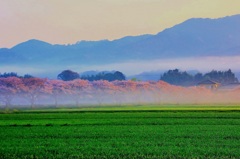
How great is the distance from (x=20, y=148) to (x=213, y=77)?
114m

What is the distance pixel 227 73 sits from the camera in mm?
131625

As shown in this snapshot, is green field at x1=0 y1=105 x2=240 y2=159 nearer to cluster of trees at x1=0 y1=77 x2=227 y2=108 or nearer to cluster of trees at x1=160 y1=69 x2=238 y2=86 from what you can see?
cluster of trees at x1=0 y1=77 x2=227 y2=108

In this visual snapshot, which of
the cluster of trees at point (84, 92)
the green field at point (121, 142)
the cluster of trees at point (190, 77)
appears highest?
the cluster of trees at point (190, 77)

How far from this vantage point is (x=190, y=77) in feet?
433

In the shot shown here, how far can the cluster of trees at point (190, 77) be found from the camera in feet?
423

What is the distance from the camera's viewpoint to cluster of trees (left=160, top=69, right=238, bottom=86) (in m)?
129

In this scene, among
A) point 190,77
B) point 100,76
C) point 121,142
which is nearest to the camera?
point 121,142

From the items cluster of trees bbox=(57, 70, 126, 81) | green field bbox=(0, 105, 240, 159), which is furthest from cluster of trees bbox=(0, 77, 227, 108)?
green field bbox=(0, 105, 240, 159)

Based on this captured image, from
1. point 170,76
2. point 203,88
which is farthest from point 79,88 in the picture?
point 170,76

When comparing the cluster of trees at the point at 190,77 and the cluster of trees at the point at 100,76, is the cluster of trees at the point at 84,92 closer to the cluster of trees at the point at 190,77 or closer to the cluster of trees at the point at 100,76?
the cluster of trees at the point at 100,76

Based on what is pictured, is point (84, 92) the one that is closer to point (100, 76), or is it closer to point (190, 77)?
point (100, 76)

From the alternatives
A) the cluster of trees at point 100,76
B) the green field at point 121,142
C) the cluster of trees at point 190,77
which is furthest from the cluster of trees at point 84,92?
the green field at point 121,142

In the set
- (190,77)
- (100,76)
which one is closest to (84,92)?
(100,76)

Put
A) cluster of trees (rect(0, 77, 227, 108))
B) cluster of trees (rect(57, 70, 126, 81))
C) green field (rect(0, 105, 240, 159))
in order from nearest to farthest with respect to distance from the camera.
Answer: green field (rect(0, 105, 240, 159)), cluster of trees (rect(0, 77, 227, 108)), cluster of trees (rect(57, 70, 126, 81))
